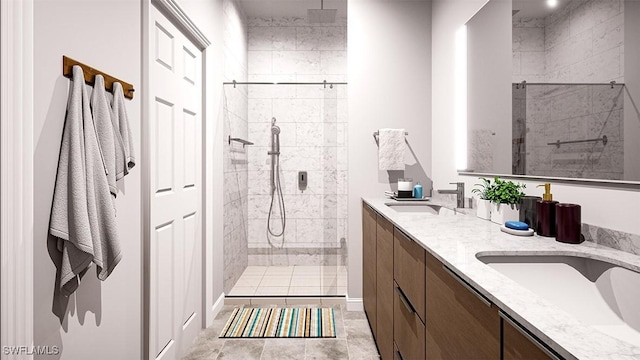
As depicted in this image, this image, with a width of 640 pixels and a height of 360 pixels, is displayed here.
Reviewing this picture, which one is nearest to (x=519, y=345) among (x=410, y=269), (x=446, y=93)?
(x=410, y=269)

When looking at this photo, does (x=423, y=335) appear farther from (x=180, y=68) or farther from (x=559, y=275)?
(x=180, y=68)

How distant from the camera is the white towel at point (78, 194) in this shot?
966mm

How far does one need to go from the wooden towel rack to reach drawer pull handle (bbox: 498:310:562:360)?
140 centimetres

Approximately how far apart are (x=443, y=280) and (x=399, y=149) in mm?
1688

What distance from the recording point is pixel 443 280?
2.99ft

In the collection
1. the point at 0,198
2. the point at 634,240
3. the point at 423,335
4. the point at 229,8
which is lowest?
the point at 423,335

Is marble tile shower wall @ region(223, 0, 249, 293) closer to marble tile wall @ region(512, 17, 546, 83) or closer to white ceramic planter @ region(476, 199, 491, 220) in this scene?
white ceramic planter @ region(476, 199, 491, 220)

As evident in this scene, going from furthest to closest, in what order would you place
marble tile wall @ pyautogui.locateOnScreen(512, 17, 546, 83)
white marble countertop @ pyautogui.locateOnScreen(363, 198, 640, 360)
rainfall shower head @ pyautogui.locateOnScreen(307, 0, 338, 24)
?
rainfall shower head @ pyautogui.locateOnScreen(307, 0, 338, 24), marble tile wall @ pyautogui.locateOnScreen(512, 17, 546, 83), white marble countertop @ pyautogui.locateOnScreen(363, 198, 640, 360)

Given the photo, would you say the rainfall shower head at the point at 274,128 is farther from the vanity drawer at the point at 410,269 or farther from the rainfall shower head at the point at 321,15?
the vanity drawer at the point at 410,269

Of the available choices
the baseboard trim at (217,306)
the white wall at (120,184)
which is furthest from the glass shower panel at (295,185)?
the white wall at (120,184)

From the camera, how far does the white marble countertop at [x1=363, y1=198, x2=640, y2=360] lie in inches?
17.9

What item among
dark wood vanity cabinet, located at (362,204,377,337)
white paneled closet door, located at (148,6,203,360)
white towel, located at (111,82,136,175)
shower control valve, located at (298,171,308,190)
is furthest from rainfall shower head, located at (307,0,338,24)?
white towel, located at (111,82,136,175)

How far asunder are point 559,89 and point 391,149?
128 centimetres

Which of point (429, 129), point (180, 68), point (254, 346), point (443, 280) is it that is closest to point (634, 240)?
point (443, 280)
